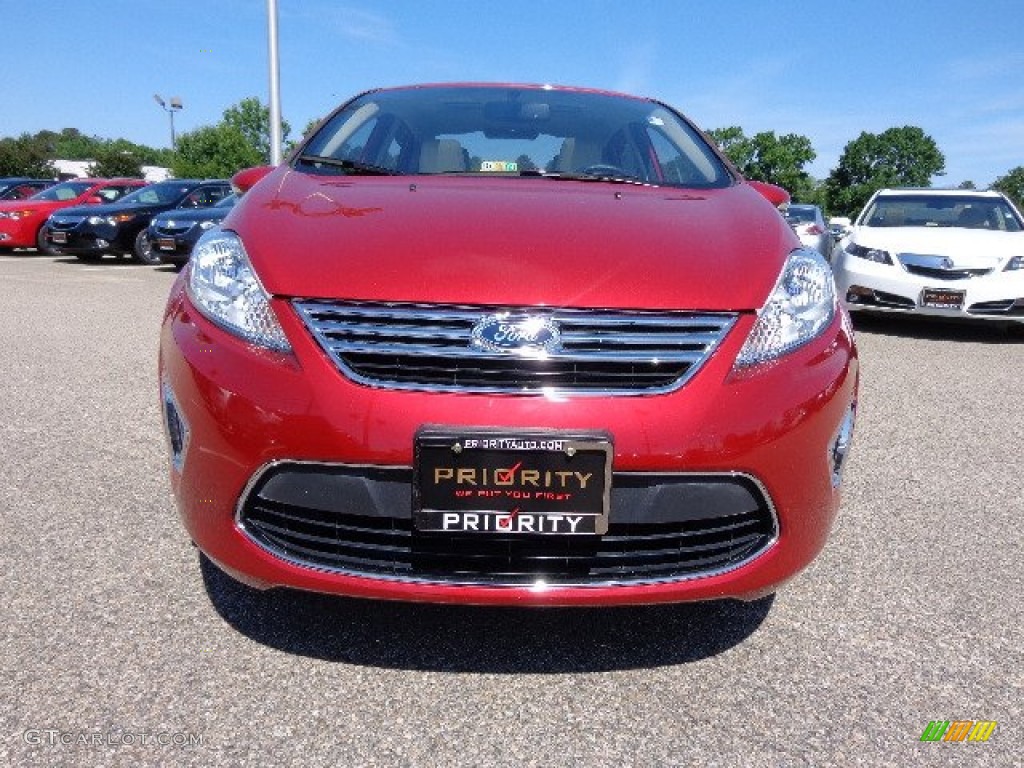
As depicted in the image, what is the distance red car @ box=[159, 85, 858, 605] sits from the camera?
1713mm

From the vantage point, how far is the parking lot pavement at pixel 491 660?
1732 millimetres

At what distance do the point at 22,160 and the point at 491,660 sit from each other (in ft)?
222

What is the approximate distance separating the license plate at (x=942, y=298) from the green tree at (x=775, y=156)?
82127 mm

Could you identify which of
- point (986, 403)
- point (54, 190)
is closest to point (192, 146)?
point (54, 190)

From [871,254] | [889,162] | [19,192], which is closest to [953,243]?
[871,254]

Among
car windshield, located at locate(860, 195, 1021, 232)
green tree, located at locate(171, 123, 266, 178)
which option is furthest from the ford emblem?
green tree, located at locate(171, 123, 266, 178)

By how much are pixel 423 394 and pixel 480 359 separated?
136 millimetres

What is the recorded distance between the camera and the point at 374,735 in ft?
5.73

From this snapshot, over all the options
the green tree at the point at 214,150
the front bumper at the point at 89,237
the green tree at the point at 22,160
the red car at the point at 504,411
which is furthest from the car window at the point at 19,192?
Answer: the green tree at the point at 214,150

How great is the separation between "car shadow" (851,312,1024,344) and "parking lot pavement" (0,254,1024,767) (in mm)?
4974

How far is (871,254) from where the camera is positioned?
7590 mm

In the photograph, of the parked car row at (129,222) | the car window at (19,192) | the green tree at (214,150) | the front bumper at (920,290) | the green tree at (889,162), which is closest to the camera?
the front bumper at (920,290)

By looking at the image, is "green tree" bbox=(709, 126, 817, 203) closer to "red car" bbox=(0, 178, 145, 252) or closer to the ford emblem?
"red car" bbox=(0, 178, 145, 252)

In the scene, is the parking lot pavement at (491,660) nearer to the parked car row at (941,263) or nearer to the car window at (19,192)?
the parked car row at (941,263)
